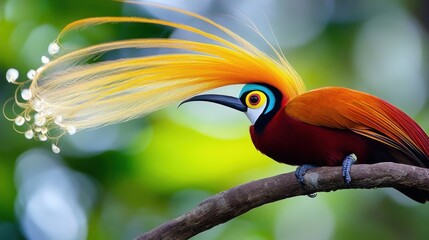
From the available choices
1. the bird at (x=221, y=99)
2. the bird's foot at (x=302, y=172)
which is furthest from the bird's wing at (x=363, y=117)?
the bird's foot at (x=302, y=172)

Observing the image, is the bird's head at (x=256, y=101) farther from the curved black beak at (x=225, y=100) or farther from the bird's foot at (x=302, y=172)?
the bird's foot at (x=302, y=172)

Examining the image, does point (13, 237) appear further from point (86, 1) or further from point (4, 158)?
point (86, 1)

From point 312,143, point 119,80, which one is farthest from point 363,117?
point 119,80

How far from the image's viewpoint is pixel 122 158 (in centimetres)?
345

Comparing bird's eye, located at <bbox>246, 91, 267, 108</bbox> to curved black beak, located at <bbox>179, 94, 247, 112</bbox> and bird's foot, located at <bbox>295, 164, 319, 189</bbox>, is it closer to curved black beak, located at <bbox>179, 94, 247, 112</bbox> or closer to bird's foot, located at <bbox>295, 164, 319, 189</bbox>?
curved black beak, located at <bbox>179, 94, 247, 112</bbox>

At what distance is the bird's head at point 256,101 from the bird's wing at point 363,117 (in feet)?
0.19

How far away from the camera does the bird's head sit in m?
2.20

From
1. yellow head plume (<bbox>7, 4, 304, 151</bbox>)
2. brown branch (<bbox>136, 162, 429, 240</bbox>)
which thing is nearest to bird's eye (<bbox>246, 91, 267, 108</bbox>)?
yellow head plume (<bbox>7, 4, 304, 151</bbox>)

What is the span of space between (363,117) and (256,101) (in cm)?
29

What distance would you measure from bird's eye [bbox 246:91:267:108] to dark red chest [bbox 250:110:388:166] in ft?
0.18

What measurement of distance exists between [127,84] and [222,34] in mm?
333

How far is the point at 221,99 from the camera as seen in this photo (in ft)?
7.23

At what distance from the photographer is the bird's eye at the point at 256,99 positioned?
7.22ft

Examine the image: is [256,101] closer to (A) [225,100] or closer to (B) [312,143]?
(A) [225,100]
